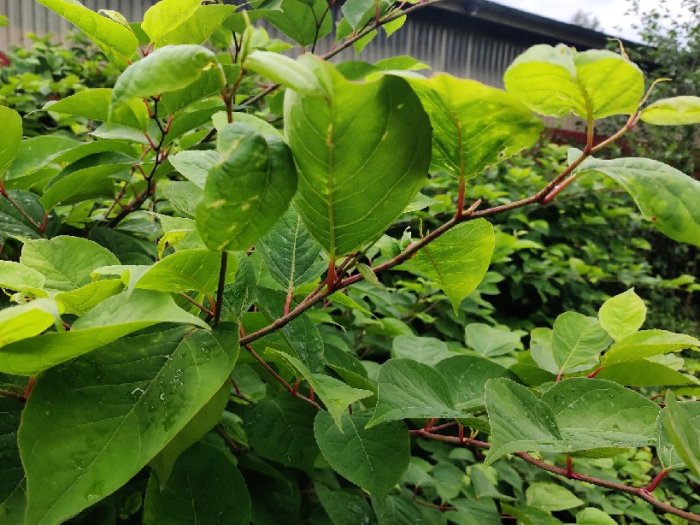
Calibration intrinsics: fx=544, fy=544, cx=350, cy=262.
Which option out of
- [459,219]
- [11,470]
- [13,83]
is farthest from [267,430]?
[13,83]

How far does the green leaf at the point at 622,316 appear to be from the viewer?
0.61 m

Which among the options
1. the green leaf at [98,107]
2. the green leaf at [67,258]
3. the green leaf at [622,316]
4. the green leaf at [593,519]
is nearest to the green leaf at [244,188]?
the green leaf at [67,258]

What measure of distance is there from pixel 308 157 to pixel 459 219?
4.6 inches

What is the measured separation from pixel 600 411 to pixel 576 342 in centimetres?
17

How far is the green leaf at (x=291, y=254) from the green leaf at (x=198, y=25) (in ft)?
0.62

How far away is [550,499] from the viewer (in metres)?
0.87

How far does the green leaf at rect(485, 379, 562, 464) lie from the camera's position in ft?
1.21

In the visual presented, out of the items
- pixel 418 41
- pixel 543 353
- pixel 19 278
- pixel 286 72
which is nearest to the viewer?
pixel 286 72

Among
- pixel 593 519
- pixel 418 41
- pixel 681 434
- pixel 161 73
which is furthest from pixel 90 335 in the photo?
pixel 418 41

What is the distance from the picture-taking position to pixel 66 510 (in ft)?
1.01

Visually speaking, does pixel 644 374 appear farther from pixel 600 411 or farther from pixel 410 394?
pixel 410 394

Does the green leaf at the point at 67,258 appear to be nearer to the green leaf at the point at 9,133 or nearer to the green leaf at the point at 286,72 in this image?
the green leaf at the point at 9,133

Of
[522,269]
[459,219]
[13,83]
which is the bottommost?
Answer: [522,269]

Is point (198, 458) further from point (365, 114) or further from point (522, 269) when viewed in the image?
point (522, 269)
